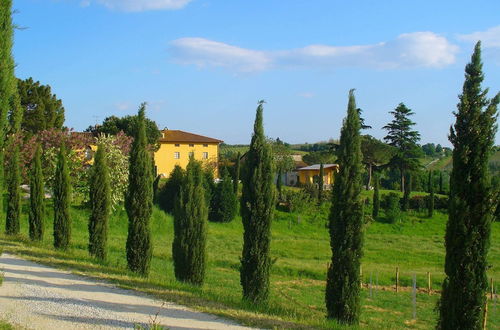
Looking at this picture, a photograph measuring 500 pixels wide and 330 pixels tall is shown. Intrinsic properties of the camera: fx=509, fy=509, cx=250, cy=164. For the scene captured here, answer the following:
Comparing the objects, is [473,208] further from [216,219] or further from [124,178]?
[216,219]

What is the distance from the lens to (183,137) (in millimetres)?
65625

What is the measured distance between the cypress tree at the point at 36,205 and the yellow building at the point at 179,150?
136 ft

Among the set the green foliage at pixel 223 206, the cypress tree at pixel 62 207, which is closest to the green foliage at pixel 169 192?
the green foliage at pixel 223 206

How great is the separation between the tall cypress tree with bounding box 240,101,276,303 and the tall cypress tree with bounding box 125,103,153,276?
3.57m

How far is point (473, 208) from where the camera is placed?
854 cm

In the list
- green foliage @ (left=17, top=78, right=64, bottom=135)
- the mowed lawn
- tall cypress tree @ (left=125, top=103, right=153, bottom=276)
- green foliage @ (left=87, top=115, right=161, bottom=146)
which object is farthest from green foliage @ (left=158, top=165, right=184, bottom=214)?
tall cypress tree @ (left=125, top=103, right=153, bottom=276)

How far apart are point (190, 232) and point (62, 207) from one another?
558cm

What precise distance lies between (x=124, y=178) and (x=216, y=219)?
1119cm

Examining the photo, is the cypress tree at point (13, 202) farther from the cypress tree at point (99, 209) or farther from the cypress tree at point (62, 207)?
the cypress tree at point (99, 209)

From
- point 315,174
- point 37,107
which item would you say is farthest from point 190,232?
point 315,174

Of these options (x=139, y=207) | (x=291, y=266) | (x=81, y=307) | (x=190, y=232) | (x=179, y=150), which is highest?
(x=179, y=150)

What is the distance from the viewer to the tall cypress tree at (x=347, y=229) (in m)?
11.4

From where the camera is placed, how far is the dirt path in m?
7.98

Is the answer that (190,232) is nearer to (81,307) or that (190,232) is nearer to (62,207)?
(62,207)
